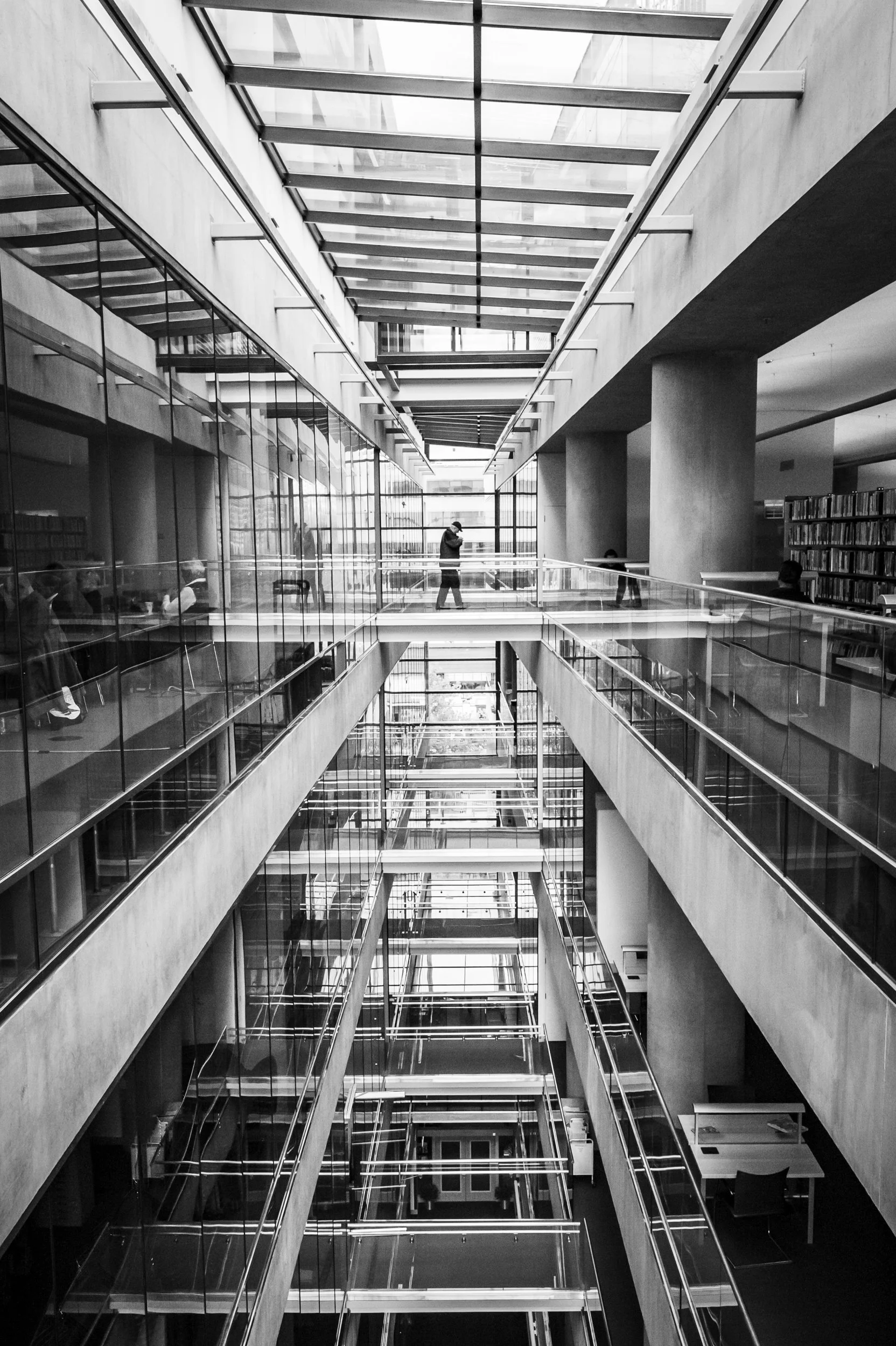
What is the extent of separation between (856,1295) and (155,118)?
9.24 metres

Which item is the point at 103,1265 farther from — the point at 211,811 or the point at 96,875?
the point at 211,811

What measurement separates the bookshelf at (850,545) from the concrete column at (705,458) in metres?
2.60

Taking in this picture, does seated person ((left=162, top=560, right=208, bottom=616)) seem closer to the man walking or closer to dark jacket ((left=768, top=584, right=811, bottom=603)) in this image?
dark jacket ((left=768, top=584, right=811, bottom=603))

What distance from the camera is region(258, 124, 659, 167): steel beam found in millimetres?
9797

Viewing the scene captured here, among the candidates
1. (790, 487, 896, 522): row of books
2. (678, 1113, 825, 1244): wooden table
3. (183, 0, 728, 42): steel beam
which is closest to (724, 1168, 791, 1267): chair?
(678, 1113, 825, 1244): wooden table

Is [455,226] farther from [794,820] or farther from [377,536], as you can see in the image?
[377,536]

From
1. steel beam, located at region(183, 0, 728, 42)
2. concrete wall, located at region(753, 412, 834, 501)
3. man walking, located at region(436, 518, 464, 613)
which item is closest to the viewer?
steel beam, located at region(183, 0, 728, 42)

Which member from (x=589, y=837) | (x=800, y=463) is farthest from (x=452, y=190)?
(x=589, y=837)

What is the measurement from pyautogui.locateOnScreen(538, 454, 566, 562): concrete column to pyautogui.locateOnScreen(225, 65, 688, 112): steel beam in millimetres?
19583

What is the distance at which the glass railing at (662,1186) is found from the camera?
7.57 meters

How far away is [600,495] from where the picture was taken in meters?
21.5

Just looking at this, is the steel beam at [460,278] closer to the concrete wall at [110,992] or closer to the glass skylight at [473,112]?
the glass skylight at [473,112]

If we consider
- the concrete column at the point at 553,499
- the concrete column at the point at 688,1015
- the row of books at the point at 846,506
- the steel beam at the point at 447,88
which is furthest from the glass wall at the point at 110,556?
the concrete column at the point at 553,499

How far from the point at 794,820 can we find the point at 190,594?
3.86 m
